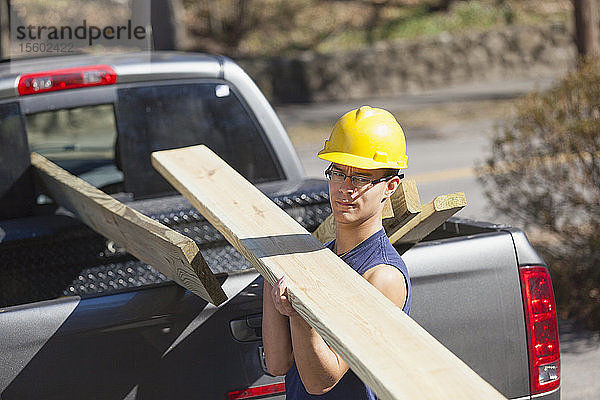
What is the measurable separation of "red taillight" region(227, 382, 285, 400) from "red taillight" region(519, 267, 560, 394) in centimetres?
88

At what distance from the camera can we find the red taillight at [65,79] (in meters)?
4.12

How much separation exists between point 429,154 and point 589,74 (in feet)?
25.8

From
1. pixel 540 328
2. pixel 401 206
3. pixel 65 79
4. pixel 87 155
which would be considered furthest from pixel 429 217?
pixel 87 155

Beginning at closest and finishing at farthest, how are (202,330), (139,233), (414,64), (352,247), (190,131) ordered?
(352,247) → (202,330) → (139,233) → (190,131) → (414,64)

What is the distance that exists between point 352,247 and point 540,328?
91 centimetres

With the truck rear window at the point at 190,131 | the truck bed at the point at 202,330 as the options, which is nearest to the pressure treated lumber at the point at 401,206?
the truck bed at the point at 202,330

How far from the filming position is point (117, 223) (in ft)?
10.3

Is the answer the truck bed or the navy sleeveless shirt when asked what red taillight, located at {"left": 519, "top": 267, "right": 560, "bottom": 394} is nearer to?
the truck bed

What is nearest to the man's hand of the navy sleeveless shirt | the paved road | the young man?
the young man

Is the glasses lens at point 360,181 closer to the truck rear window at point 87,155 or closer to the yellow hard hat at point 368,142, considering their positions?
the yellow hard hat at point 368,142

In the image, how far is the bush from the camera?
5.71 m

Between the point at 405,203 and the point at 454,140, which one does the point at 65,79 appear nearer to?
the point at 405,203

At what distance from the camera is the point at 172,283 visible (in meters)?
2.78

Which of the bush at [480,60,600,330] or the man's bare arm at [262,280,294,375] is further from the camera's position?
the bush at [480,60,600,330]
